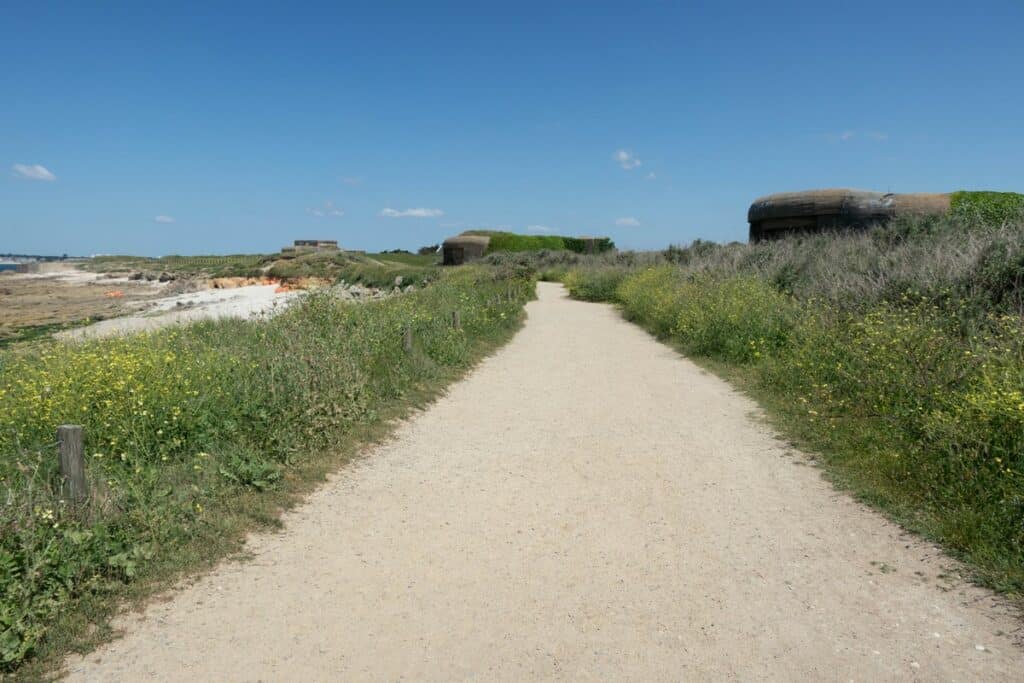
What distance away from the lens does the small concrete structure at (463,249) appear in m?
44.1

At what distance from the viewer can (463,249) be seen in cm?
4434

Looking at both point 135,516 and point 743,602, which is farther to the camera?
point 135,516

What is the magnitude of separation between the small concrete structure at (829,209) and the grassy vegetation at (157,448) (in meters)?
14.0

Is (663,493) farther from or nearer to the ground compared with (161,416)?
nearer to the ground

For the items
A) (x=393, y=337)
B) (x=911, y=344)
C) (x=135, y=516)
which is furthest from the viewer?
(x=393, y=337)

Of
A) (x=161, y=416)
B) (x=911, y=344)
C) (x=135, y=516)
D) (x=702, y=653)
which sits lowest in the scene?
(x=702, y=653)

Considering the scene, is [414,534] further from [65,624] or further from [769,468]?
[769,468]

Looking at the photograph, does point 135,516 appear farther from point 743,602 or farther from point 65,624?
point 743,602

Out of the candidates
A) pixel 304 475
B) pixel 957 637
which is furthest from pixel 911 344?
pixel 304 475

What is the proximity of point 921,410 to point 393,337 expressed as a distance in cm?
714

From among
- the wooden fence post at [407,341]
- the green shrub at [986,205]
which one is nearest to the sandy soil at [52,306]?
the wooden fence post at [407,341]

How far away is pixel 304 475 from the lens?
18.7 ft

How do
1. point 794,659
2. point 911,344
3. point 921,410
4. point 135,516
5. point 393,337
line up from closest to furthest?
point 794,659 → point 135,516 → point 921,410 → point 911,344 → point 393,337

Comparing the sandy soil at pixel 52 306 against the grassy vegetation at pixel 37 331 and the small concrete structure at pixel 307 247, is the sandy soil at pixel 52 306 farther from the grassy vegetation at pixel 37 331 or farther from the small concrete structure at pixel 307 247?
the small concrete structure at pixel 307 247
